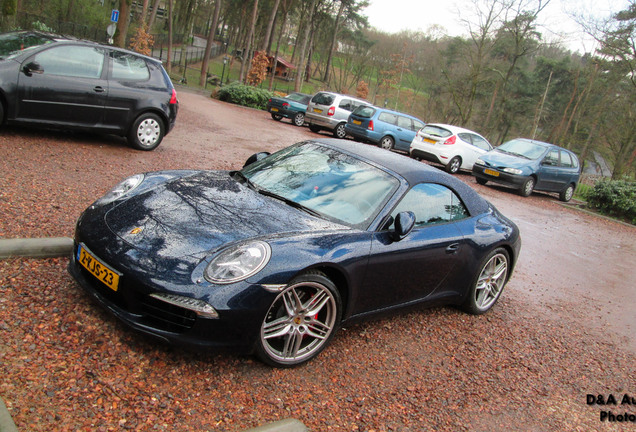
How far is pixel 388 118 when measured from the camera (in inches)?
789

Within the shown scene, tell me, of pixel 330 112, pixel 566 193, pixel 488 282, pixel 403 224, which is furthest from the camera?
pixel 330 112

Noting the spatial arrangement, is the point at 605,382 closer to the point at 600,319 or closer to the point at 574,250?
the point at 600,319

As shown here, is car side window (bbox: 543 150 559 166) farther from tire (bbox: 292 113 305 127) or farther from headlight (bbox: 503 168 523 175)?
tire (bbox: 292 113 305 127)

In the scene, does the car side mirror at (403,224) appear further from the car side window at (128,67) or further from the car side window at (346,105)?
the car side window at (346,105)

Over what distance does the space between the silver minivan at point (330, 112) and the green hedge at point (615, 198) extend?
9439 mm

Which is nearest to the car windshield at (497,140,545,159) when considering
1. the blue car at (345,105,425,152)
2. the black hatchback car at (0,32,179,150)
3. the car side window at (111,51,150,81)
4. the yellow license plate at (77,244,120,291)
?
the blue car at (345,105,425,152)

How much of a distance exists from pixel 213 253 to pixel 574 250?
876cm

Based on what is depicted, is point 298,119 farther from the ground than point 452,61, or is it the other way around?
point 452,61

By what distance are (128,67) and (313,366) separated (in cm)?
724

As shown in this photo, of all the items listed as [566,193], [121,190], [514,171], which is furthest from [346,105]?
[121,190]

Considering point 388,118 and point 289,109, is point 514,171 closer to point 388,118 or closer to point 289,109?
point 388,118

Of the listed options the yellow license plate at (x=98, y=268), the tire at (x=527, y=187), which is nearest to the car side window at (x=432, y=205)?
the yellow license plate at (x=98, y=268)

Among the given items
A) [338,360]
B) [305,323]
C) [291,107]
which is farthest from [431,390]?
[291,107]

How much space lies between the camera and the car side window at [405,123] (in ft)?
67.4
